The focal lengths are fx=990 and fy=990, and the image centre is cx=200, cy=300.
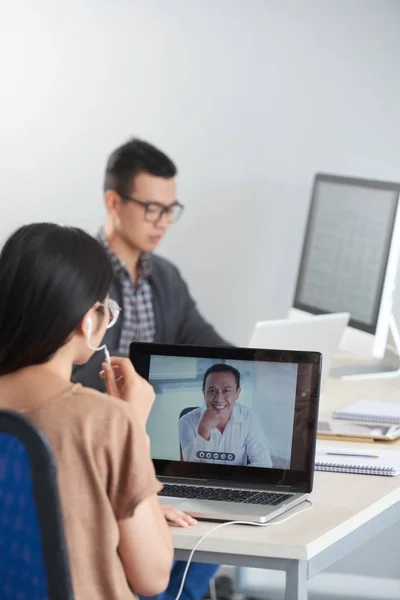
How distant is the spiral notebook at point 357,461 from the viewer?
2.02 meters

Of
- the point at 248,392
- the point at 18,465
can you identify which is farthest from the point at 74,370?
the point at 18,465

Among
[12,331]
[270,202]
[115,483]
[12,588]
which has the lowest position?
[12,588]

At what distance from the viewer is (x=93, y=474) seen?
4.58 ft

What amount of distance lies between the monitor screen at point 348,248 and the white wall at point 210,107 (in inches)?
14.8

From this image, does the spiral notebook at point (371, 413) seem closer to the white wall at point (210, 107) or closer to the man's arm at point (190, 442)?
the man's arm at point (190, 442)

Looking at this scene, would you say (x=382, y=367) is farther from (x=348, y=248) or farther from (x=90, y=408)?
(x=90, y=408)

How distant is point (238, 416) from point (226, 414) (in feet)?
0.07

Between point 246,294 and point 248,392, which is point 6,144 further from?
point 248,392

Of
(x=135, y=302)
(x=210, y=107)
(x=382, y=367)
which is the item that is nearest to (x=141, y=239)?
(x=135, y=302)

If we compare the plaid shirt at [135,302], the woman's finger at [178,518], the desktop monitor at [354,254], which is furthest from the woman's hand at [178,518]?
the plaid shirt at [135,302]

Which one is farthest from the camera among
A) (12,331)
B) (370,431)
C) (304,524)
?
(370,431)

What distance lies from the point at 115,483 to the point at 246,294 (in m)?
2.45

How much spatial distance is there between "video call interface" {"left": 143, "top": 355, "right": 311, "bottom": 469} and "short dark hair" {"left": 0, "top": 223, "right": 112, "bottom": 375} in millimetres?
421

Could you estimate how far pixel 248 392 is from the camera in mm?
1836
